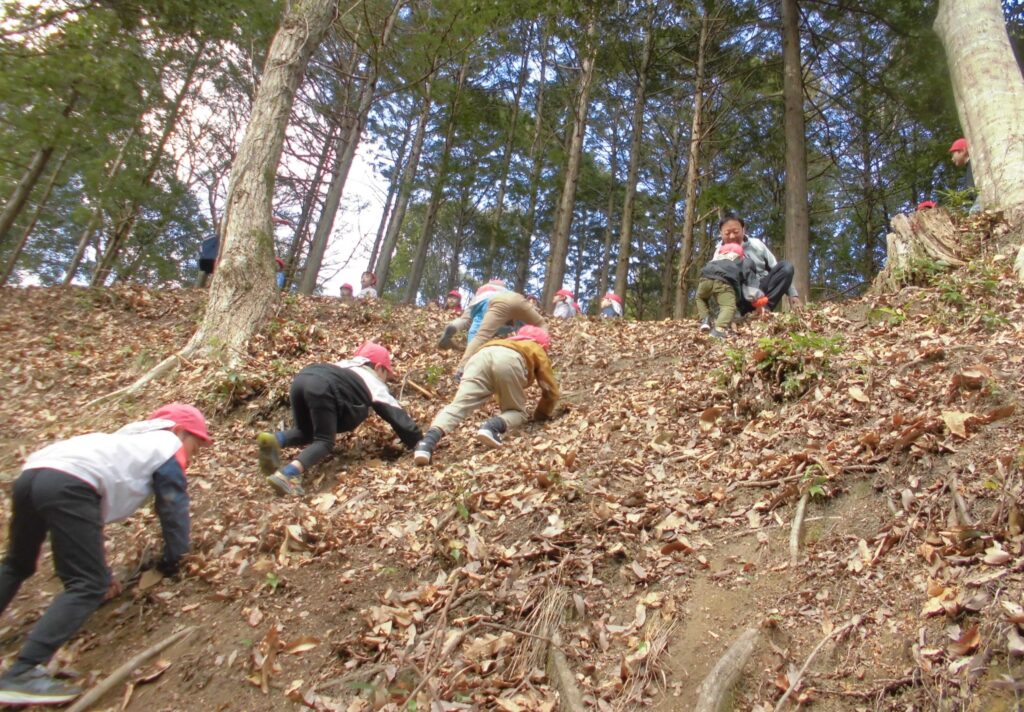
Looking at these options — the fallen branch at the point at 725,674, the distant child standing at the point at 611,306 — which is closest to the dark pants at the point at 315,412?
the fallen branch at the point at 725,674

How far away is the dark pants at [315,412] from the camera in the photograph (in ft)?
16.9

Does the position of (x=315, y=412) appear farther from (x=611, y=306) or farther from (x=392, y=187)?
(x=392, y=187)

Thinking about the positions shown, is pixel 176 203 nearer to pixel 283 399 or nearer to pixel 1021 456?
pixel 283 399

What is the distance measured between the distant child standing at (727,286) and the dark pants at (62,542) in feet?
21.8

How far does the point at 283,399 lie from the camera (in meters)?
6.45

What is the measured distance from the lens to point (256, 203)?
25.5 feet

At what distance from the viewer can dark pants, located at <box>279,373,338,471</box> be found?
203 inches

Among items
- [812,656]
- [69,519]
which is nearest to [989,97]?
[812,656]

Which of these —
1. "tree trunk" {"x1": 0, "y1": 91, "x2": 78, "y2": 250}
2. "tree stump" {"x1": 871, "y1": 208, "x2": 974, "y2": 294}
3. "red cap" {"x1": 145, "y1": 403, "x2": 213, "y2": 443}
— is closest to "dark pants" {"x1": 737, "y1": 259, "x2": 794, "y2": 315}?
"tree stump" {"x1": 871, "y1": 208, "x2": 974, "y2": 294}

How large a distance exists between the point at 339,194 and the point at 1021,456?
13.7 m

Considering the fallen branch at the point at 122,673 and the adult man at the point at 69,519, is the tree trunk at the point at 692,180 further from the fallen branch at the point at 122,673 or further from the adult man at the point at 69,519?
the fallen branch at the point at 122,673

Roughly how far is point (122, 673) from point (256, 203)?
5896 millimetres

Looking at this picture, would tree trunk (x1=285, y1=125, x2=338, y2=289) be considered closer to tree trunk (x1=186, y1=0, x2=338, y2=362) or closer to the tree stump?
tree trunk (x1=186, y1=0, x2=338, y2=362)

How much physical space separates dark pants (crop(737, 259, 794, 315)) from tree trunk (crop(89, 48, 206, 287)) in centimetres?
1323
